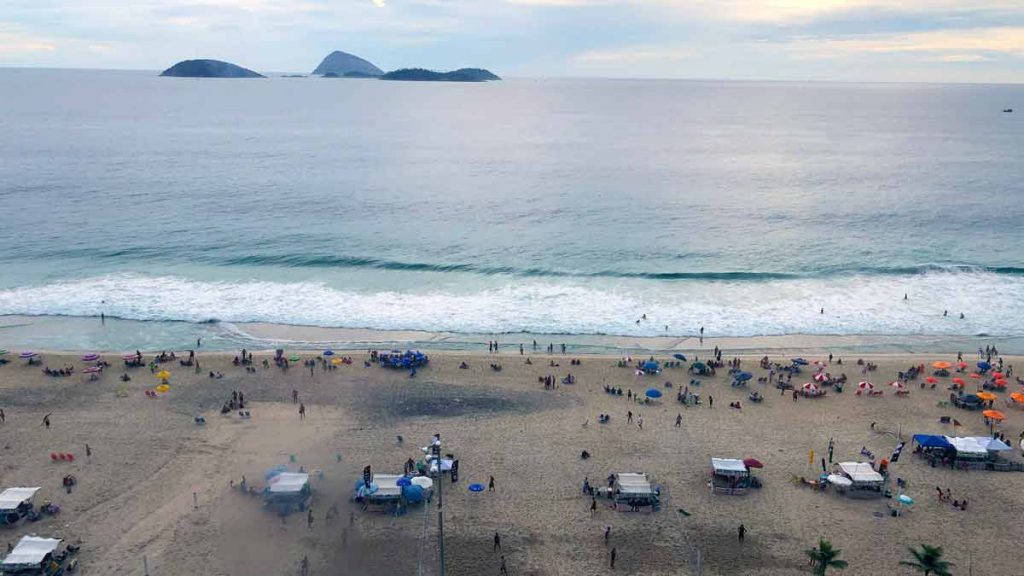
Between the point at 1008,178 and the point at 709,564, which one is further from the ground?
the point at 1008,178

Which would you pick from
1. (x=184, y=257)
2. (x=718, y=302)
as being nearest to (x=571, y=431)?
(x=718, y=302)

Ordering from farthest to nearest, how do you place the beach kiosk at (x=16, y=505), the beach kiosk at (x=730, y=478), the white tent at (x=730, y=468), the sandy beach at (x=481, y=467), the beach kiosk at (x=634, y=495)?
the white tent at (x=730, y=468), the beach kiosk at (x=730, y=478), the beach kiosk at (x=634, y=495), the beach kiosk at (x=16, y=505), the sandy beach at (x=481, y=467)

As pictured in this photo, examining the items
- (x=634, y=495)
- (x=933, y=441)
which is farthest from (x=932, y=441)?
(x=634, y=495)

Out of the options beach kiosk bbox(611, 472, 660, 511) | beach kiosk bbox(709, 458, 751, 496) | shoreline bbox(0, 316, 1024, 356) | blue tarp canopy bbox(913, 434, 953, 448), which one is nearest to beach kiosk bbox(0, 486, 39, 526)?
shoreline bbox(0, 316, 1024, 356)

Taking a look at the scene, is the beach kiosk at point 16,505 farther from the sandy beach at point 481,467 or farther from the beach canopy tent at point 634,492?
the beach canopy tent at point 634,492

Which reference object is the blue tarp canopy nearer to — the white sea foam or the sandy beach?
the sandy beach

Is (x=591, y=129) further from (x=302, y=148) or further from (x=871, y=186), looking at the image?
(x=871, y=186)

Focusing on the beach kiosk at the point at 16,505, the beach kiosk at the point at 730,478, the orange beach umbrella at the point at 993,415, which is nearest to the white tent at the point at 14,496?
the beach kiosk at the point at 16,505
